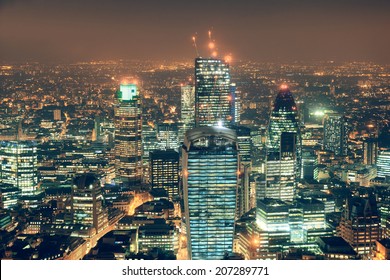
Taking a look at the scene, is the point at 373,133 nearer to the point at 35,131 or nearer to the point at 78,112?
the point at 78,112

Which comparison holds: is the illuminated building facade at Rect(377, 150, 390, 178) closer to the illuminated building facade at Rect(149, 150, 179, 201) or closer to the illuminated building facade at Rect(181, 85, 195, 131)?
the illuminated building facade at Rect(181, 85, 195, 131)

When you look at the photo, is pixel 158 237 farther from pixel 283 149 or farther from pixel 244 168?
pixel 283 149

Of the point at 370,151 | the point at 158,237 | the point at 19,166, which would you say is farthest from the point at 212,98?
the point at 158,237

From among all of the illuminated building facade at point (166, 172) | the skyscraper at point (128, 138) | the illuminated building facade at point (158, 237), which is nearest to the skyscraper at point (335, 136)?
the illuminated building facade at point (166, 172)

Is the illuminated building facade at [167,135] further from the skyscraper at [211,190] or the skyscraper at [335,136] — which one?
the skyscraper at [211,190]
